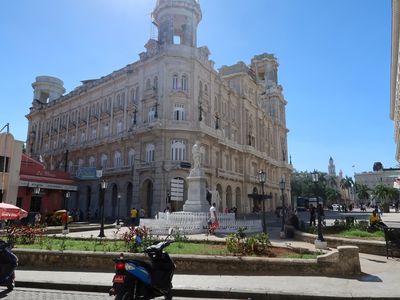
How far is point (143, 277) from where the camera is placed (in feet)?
18.1

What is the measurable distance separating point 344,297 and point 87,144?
40.9 metres

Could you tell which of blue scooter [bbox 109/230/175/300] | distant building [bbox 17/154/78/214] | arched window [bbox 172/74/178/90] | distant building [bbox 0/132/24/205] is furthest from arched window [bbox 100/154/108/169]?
blue scooter [bbox 109/230/175/300]

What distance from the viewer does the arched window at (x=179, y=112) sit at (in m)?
34.1

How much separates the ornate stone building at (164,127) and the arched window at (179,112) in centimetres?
11

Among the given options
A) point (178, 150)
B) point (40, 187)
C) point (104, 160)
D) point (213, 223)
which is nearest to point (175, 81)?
point (178, 150)

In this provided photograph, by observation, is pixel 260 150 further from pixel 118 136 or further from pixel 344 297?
pixel 344 297

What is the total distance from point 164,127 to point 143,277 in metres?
27.5

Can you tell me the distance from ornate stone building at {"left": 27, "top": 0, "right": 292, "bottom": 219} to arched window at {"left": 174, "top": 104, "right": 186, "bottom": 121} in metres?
0.11

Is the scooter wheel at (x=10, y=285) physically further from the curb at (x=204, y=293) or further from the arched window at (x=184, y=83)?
the arched window at (x=184, y=83)

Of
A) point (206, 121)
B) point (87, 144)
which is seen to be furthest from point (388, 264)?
point (87, 144)

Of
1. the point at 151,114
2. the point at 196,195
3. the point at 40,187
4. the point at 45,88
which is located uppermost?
the point at 45,88

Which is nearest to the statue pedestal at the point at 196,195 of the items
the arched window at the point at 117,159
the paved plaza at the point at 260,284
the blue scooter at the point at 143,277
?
the paved plaza at the point at 260,284

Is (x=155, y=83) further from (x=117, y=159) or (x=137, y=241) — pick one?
(x=137, y=241)

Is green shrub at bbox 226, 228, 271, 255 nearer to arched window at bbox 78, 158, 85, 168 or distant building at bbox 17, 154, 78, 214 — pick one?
distant building at bbox 17, 154, 78, 214
